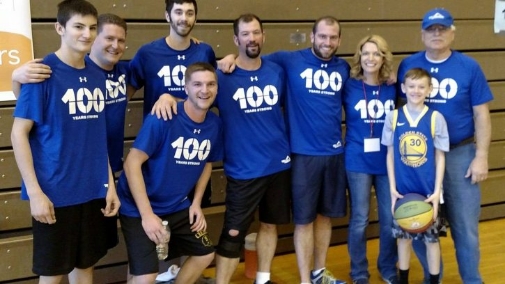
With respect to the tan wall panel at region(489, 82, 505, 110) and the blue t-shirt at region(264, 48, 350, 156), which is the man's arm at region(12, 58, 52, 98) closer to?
the blue t-shirt at region(264, 48, 350, 156)

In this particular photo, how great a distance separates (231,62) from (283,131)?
505 millimetres

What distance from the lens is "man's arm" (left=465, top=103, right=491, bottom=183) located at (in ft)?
10.7

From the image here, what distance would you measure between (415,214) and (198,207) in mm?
1193

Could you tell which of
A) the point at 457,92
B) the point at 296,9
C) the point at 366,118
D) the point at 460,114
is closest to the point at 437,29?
the point at 457,92

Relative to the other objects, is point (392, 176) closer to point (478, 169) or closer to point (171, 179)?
point (478, 169)

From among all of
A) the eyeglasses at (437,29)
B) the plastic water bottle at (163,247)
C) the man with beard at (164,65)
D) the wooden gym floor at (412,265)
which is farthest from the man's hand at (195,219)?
the eyeglasses at (437,29)

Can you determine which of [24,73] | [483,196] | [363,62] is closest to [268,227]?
[363,62]

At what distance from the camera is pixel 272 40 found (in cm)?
428

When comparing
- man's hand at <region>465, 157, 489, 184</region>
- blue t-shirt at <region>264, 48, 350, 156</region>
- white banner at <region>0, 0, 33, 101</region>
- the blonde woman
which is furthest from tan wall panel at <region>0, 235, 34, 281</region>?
man's hand at <region>465, 157, 489, 184</region>

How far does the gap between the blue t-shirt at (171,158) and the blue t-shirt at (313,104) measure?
608 millimetres

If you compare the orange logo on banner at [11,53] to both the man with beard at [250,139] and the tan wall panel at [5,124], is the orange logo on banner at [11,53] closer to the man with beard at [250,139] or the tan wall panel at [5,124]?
the tan wall panel at [5,124]

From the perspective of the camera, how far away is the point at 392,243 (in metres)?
3.63

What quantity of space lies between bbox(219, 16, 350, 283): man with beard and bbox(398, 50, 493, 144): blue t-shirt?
1.78ft

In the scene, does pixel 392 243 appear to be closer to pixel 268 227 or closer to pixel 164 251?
pixel 268 227
